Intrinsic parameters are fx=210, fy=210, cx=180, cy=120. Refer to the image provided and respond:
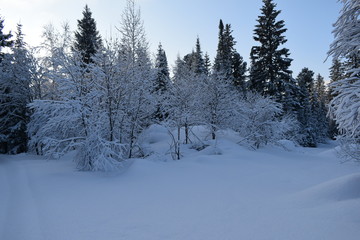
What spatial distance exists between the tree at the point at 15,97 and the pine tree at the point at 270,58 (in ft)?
71.9

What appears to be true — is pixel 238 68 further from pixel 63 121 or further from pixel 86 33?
pixel 63 121

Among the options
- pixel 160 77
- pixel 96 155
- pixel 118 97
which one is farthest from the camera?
pixel 160 77

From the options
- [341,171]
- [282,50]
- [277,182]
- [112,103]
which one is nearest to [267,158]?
[341,171]

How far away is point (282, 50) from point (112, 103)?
20227 mm

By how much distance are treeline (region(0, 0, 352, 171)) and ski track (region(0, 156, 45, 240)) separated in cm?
271

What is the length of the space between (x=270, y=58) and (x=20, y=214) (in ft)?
80.9

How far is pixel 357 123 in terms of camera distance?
398 cm

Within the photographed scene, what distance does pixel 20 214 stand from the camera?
181 inches

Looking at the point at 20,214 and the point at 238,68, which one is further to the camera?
the point at 238,68

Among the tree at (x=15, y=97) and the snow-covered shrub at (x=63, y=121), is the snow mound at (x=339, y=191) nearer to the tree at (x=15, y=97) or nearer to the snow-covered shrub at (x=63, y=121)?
the snow-covered shrub at (x=63, y=121)

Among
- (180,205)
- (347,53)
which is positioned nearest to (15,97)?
(180,205)

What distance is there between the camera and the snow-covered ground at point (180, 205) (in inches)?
144

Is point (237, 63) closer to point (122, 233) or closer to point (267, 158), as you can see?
point (267, 158)

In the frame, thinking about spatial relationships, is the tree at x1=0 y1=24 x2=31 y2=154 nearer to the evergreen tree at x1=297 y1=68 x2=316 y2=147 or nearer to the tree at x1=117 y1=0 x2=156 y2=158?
the tree at x1=117 y1=0 x2=156 y2=158
